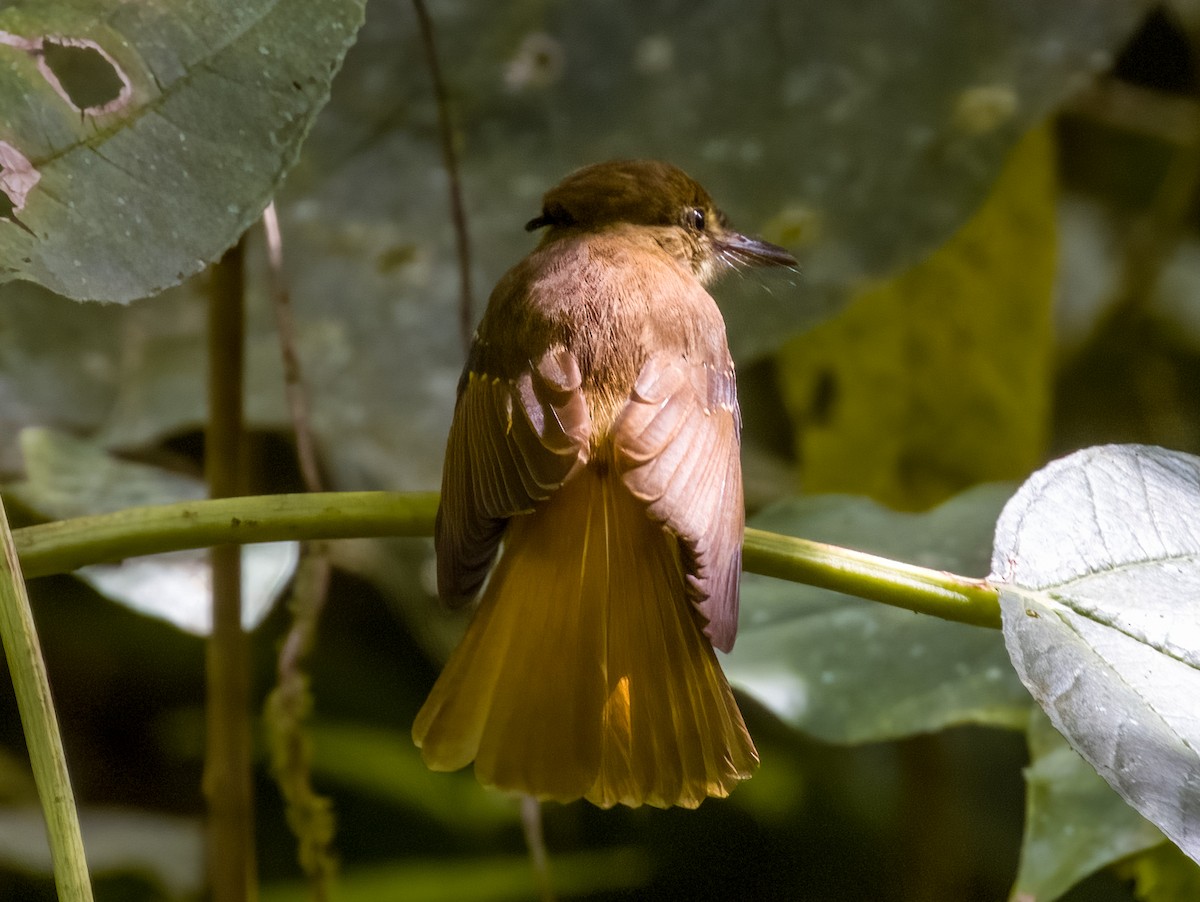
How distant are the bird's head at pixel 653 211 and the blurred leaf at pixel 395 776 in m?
0.86

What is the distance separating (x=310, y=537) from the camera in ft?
2.68

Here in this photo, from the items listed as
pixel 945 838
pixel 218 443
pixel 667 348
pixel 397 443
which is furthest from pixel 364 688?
pixel 667 348

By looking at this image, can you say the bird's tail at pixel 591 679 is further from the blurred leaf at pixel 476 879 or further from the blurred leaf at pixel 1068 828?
the blurred leaf at pixel 476 879

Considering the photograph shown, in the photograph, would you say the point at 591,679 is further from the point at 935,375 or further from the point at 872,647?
the point at 935,375

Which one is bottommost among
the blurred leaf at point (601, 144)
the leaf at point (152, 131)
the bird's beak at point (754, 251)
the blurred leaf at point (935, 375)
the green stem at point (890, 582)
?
the green stem at point (890, 582)

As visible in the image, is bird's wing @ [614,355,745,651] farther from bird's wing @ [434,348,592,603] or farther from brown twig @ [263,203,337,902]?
brown twig @ [263,203,337,902]

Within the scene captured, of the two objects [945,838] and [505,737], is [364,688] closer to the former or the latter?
[945,838]

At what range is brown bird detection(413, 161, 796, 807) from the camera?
86 cm

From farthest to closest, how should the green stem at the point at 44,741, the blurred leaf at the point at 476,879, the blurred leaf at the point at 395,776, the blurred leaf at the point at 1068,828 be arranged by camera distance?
the blurred leaf at the point at 395,776, the blurred leaf at the point at 476,879, the blurred leaf at the point at 1068,828, the green stem at the point at 44,741

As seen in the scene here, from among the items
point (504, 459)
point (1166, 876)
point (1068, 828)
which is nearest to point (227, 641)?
point (504, 459)

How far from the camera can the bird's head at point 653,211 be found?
4.15 ft

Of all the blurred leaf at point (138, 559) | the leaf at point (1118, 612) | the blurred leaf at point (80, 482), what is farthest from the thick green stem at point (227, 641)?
the leaf at point (1118, 612)

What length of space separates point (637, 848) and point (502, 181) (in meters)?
0.91

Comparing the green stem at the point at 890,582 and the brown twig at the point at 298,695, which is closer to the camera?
the green stem at the point at 890,582
